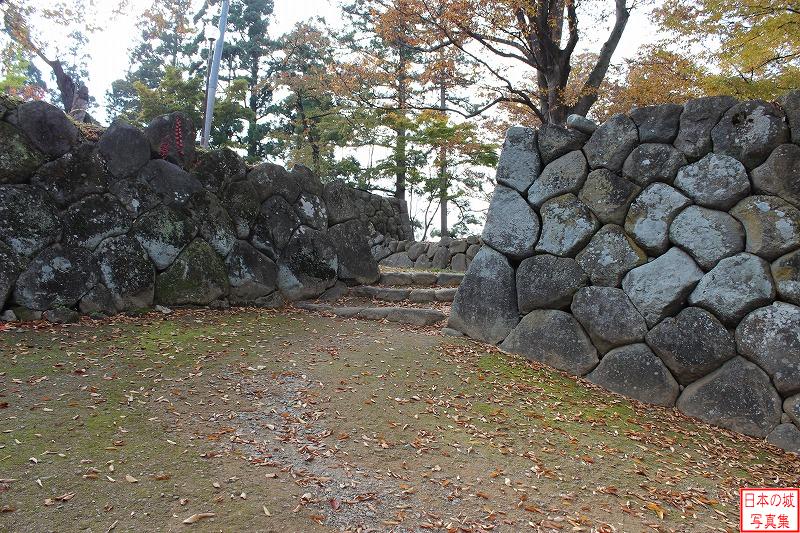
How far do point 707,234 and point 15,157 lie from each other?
716 cm

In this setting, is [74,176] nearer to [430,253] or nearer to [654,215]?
[654,215]

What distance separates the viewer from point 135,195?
6156mm

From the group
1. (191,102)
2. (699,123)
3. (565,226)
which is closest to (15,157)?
(565,226)

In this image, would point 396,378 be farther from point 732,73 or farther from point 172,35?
point 172,35

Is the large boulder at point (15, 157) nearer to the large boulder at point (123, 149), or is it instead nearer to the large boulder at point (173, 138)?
the large boulder at point (123, 149)

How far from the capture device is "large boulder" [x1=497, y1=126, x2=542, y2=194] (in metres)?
5.95

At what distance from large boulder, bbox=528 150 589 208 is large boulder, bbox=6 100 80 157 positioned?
5429 millimetres

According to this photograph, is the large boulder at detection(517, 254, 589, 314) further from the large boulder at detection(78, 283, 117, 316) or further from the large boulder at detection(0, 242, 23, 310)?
the large boulder at detection(0, 242, 23, 310)

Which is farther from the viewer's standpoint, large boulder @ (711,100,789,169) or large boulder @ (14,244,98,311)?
large boulder @ (14,244,98,311)

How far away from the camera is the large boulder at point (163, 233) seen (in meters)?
6.14

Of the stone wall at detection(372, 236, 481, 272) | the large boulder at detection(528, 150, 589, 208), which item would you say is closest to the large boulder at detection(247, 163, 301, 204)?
the large boulder at detection(528, 150, 589, 208)

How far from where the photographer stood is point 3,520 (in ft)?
8.01

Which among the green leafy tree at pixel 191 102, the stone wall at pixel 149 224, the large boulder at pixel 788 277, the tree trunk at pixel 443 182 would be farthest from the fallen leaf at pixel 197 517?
the green leafy tree at pixel 191 102

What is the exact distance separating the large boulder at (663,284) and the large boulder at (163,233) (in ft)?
17.6
